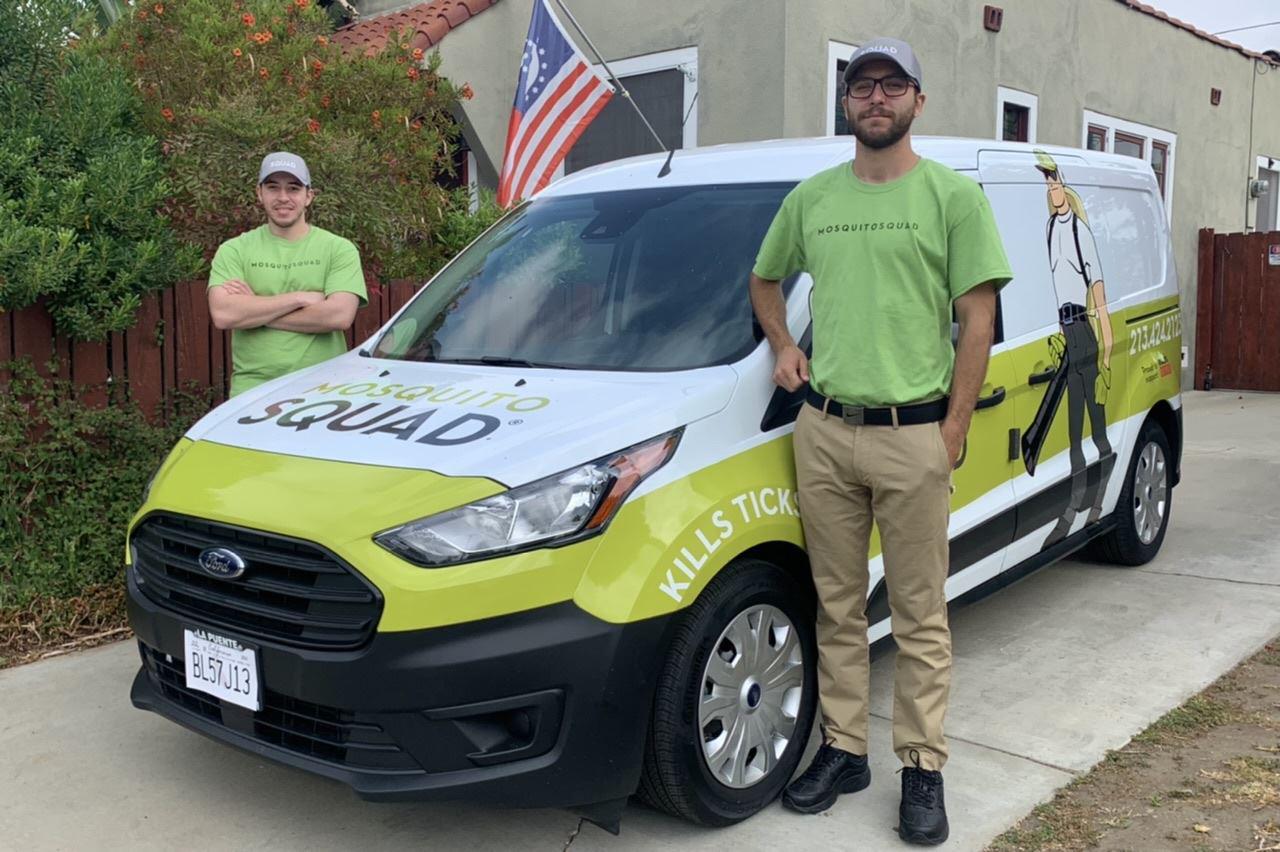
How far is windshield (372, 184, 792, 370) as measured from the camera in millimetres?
3537

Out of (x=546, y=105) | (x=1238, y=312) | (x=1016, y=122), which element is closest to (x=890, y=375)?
(x=546, y=105)

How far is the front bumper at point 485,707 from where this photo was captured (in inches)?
107

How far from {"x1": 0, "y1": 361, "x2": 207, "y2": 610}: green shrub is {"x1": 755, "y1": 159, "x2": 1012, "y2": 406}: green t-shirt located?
119 inches

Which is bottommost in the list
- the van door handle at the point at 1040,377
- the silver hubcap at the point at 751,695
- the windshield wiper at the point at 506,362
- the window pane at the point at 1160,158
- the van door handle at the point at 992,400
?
the silver hubcap at the point at 751,695

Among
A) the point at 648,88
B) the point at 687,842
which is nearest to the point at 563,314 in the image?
the point at 687,842

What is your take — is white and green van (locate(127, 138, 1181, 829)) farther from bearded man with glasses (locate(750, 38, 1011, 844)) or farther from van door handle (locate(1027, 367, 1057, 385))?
bearded man with glasses (locate(750, 38, 1011, 844))

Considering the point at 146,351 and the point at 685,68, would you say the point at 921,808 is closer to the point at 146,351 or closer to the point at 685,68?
the point at 146,351

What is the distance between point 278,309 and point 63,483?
139 cm

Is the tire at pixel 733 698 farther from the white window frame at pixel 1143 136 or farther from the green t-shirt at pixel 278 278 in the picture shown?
the white window frame at pixel 1143 136

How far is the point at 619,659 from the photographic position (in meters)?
2.79

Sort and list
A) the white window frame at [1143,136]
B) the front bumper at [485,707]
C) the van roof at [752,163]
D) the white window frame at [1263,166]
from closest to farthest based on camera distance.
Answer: the front bumper at [485,707] → the van roof at [752,163] → the white window frame at [1143,136] → the white window frame at [1263,166]

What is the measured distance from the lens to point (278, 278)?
4.58 m

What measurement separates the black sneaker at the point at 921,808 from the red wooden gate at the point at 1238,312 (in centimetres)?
1267

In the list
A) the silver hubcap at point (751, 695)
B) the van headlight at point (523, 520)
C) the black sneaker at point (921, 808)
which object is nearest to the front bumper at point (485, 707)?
the van headlight at point (523, 520)
